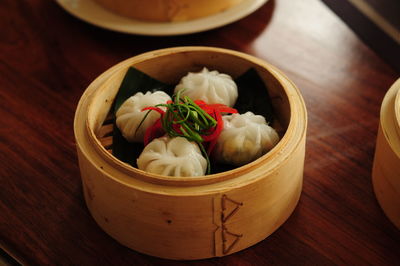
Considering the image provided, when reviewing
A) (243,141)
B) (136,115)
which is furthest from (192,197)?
(136,115)

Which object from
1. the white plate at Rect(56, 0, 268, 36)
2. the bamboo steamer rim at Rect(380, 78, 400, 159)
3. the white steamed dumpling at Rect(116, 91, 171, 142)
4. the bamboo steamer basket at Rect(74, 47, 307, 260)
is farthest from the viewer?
the white plate at Rect(56, 0, 268, 36)

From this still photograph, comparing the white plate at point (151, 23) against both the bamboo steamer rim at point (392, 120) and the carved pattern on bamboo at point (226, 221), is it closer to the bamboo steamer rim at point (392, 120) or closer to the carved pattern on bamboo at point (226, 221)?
the bamboo steamer rim at point (392, 120)

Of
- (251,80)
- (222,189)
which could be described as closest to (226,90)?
(251,80)

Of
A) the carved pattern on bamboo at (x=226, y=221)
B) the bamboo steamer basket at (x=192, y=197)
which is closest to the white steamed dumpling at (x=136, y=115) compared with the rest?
the bamboo steamer basket at (x=192, y=197)

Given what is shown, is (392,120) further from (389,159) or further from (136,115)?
A: (136,115)

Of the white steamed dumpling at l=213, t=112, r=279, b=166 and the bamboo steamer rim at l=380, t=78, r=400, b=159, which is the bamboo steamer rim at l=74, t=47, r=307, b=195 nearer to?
the white steamed dumpling at l=213, t=112, r=279, b=166

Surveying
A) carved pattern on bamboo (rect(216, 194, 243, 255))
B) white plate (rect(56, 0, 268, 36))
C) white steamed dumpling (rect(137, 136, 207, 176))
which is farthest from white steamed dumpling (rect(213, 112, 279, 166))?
white plate (rect(56, 0, 268, 36))

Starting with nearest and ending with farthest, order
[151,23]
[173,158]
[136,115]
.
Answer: [173,158]
[136,115]
[151,23]
